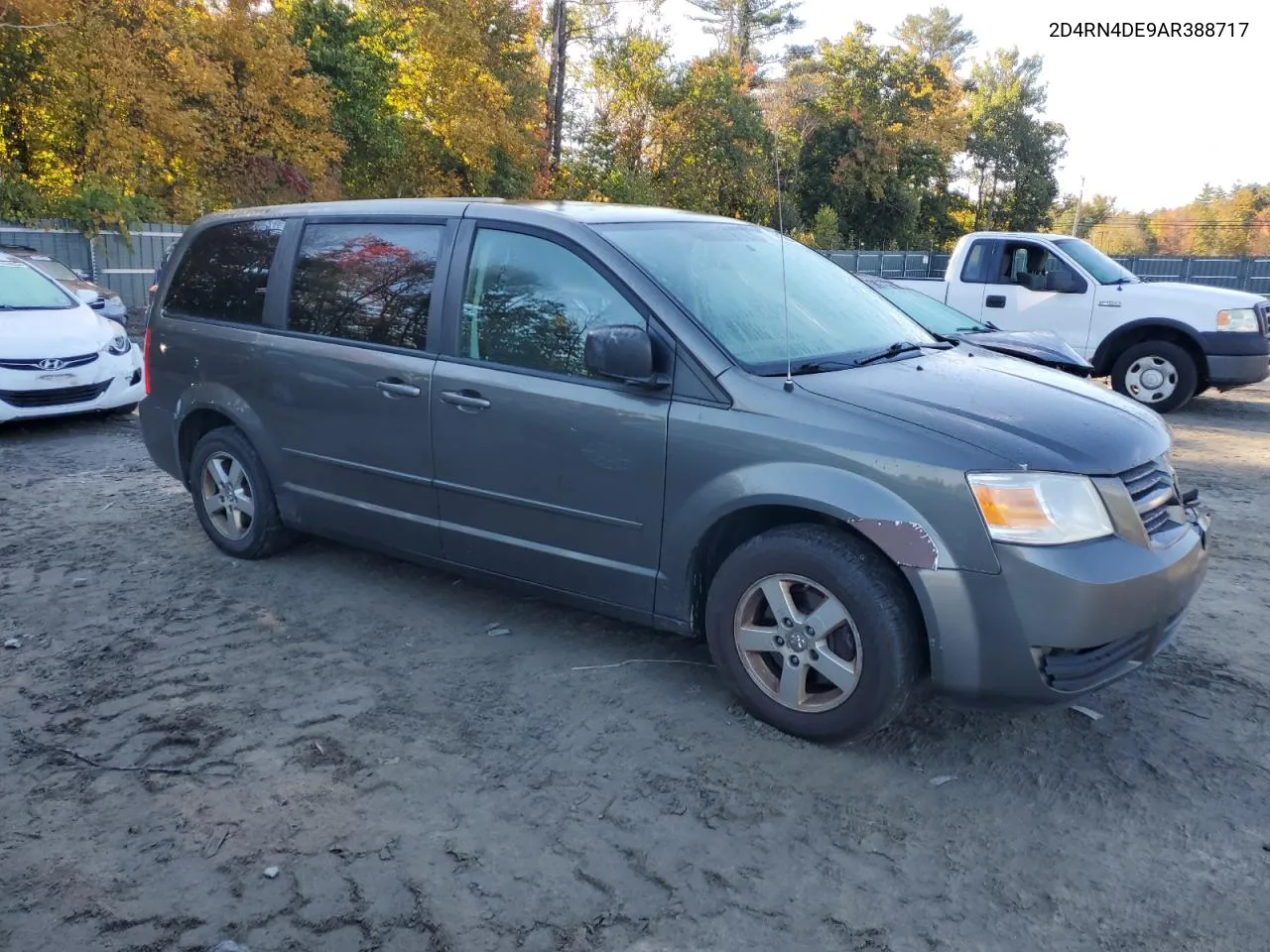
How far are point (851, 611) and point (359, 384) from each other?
8.06ft

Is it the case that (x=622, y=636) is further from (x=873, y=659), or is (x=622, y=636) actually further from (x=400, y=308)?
(x=400, y=308)

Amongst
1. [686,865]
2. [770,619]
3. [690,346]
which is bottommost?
[686,865]

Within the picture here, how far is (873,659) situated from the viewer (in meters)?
3.27

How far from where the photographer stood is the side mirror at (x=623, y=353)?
3.60 meters

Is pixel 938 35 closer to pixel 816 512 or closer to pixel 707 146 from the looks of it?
pixel 707 146

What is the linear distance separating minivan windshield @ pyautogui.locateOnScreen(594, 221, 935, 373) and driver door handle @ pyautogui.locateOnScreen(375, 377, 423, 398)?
1.06 m

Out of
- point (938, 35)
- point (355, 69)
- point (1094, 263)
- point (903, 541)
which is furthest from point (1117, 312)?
point (938, 35)

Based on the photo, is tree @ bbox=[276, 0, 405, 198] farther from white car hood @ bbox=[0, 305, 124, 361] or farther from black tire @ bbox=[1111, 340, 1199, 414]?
black tire @ bbox=[1111, 340, 1199, 414]

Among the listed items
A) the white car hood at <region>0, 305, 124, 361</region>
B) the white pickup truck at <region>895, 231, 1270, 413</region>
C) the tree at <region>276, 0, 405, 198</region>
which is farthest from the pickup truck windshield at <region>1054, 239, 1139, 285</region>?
the tree at <region>276, 0, 405, 198</region>

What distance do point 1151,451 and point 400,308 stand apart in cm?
305

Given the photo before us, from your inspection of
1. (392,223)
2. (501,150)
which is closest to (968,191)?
(501,150)

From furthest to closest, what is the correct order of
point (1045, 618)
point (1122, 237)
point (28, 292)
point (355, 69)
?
point (1122, 237), point (355, 69), point (28, 292), point (1045, 618)

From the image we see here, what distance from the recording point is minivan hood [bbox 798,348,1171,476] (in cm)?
324

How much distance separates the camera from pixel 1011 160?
54.0 metres
